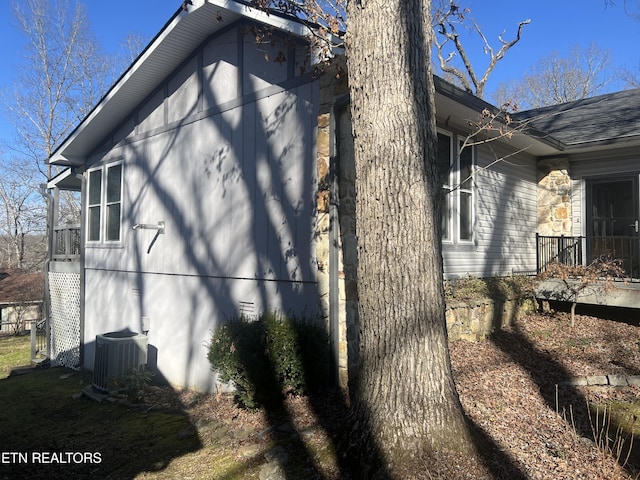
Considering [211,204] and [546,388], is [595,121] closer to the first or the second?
[546,388]

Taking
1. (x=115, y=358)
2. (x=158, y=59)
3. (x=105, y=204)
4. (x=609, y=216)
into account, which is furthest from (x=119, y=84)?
(x=609, y=216)

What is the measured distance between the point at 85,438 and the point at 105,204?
6009mm

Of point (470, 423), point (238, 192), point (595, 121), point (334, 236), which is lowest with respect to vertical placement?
point (470, 423)

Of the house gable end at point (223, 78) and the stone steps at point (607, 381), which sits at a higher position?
the house gable end at point (223, 78)

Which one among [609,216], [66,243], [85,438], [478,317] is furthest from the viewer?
[66,243]

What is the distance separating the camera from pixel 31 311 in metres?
22.6

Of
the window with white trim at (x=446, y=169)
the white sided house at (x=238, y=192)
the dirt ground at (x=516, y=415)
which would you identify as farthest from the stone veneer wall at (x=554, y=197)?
the window with white trim at (x=446, y=169)

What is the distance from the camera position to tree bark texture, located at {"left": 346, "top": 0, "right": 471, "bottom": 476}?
11.0 feet

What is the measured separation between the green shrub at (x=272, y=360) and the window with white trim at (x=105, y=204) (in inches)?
240

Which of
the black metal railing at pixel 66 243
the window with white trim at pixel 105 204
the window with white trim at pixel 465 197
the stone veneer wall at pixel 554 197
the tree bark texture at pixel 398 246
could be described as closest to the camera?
the tree bark texture at pixel 398 246

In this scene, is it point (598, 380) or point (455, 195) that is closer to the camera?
point (598, 380)

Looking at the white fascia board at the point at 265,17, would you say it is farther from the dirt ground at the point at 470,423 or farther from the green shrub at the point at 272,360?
the dirt ground at the point at 470,423

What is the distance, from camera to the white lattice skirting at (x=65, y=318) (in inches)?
472

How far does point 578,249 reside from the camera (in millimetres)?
9820
